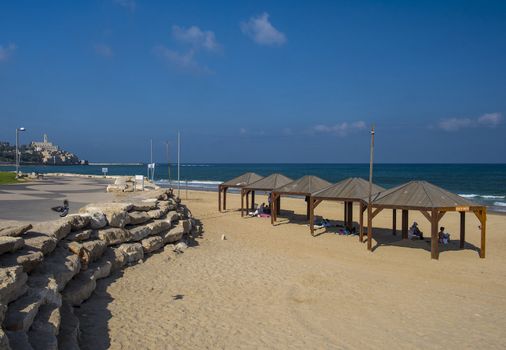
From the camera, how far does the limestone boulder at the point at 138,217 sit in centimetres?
1163

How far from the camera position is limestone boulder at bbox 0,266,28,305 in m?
5.20

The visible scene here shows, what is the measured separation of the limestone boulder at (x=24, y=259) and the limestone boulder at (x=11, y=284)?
473 millimetres

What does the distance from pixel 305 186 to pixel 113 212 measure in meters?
9.63

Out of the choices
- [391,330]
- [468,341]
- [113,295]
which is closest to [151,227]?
[113,295]

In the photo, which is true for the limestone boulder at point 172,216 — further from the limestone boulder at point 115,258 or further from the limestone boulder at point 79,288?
the limestone boulder at point 79,288

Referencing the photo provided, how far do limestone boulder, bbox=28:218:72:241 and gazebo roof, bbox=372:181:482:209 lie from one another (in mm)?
9198

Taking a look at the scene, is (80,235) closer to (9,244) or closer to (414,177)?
(9,244)

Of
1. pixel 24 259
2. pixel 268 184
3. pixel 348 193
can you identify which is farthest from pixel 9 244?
pixel 268 184

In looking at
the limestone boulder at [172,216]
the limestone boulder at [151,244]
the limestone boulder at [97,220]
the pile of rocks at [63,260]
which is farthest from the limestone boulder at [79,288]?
the limestone boulder at [172,216]

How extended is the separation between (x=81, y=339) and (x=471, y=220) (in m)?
21.9

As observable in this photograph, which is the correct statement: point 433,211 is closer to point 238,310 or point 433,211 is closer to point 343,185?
point 343,185

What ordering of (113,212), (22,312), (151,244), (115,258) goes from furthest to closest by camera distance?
1. (151,244)
2. (113,212)
3. (115,258)
4. (22,312)

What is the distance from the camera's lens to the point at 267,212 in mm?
22672

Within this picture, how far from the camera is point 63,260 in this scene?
7668 millimetres
